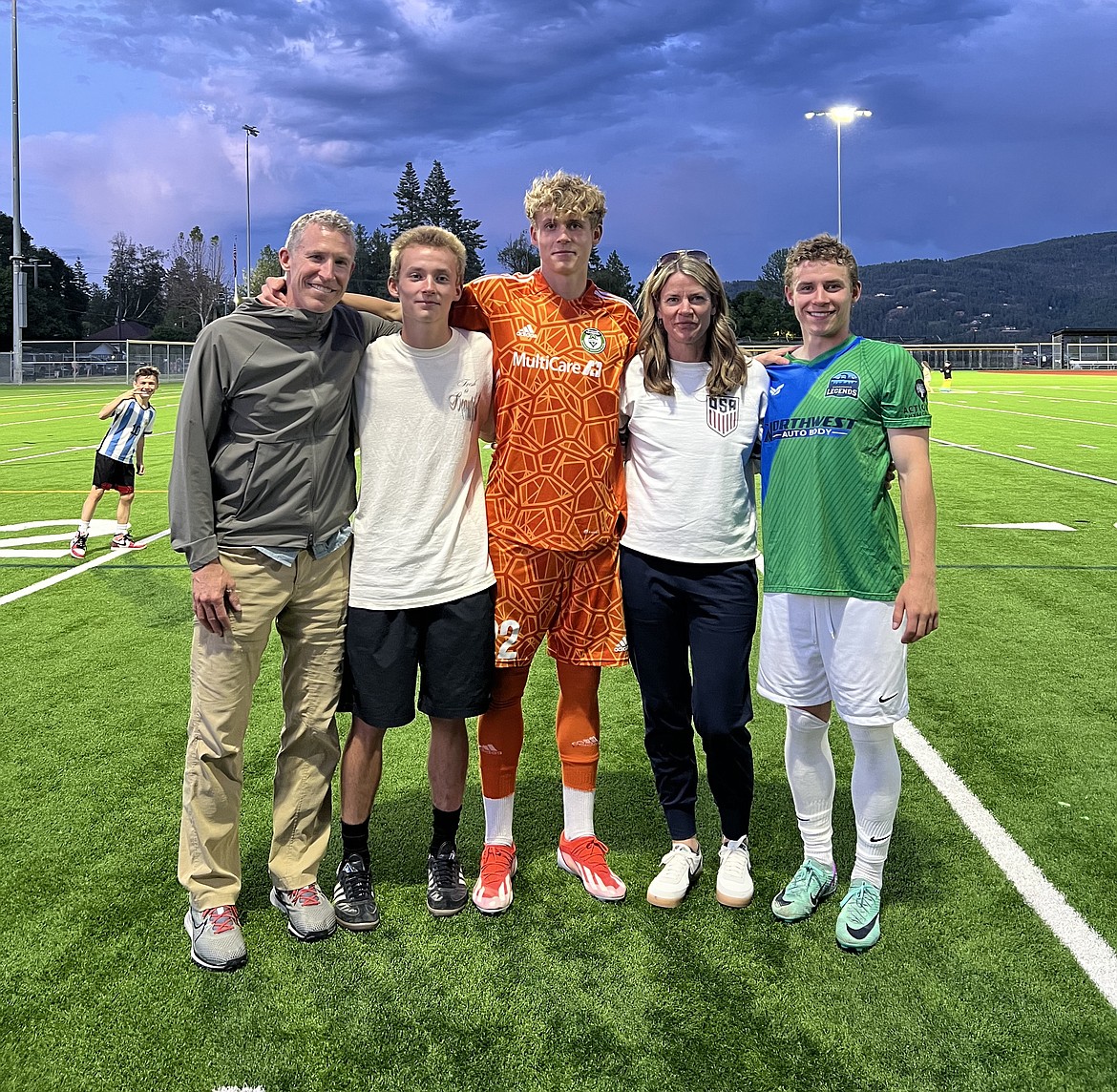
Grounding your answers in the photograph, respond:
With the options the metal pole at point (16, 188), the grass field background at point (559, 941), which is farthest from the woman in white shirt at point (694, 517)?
the metal pole at point (16, 188)

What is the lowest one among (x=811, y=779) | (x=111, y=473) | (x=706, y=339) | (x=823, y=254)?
(x=811, y=779)

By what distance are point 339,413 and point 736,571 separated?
1.28 metres

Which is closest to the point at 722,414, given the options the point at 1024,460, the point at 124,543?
the point at 124,543

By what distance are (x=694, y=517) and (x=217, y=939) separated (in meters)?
1.83

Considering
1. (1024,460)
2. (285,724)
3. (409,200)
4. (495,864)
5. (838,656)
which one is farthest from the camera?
(409,200)

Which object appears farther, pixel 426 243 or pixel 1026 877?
pixel 1026 877

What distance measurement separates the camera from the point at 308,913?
10.1 ft

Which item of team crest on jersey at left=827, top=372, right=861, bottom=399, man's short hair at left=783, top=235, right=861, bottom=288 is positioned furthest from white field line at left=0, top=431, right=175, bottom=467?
team crest on jersey at left=827, top=372, right=861, bottom=399

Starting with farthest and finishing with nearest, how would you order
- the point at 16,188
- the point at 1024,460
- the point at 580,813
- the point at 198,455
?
the point at 16,188, the point at 1024,460, the point at 580,813, the point at 198,455

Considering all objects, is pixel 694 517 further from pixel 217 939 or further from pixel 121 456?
pixel 121 456

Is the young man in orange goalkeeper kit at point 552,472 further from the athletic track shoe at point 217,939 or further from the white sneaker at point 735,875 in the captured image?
the athletic track shoe at point 217,939

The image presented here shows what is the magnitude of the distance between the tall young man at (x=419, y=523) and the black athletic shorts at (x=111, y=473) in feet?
23.2

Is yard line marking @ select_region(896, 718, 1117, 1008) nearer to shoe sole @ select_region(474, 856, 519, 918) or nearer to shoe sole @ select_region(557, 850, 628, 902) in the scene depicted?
shoe sole @ select_region(557, 850, 628, 902)

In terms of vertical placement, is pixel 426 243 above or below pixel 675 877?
above
